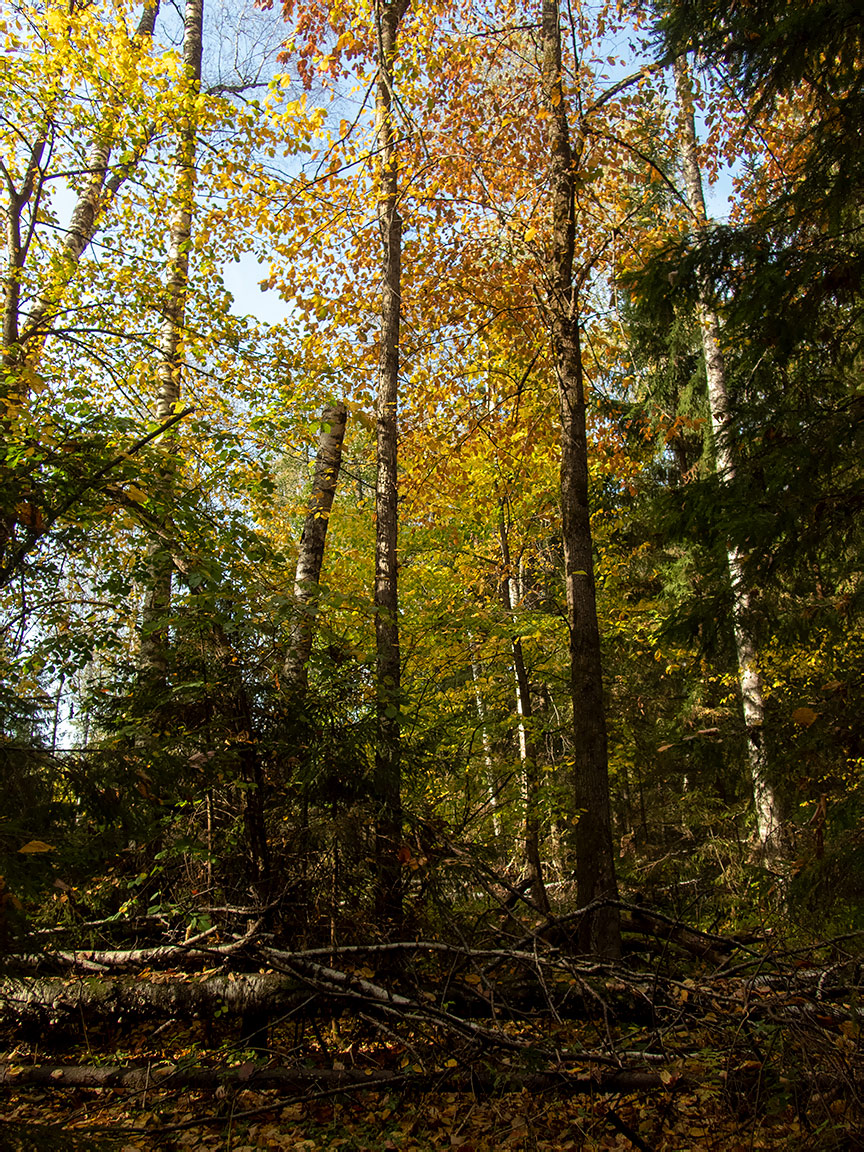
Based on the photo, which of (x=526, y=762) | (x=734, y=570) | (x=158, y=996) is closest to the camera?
(x=158, y=996)

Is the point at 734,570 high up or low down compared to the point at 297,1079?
up

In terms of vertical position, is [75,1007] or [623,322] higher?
[623,322]

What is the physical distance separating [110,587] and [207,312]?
13.5ft

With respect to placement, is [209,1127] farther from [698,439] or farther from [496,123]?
[698,439]

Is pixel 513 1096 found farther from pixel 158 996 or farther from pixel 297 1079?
pixel 158 996

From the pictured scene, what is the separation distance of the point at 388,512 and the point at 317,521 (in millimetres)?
946

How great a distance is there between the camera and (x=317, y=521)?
284 inches

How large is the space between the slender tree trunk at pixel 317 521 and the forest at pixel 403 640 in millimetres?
47

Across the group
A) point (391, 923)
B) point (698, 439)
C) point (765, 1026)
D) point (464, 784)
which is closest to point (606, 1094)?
point (765, 1026)


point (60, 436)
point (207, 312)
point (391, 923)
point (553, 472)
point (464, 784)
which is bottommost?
point (391, 923)

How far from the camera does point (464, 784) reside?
638cm

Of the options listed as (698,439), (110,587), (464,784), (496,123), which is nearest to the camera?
(110,587)

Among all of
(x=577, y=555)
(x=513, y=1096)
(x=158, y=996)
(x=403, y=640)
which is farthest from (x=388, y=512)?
(x=513, y=1096)

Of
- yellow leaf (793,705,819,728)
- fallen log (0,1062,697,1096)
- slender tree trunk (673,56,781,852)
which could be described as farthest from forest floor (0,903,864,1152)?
slender tree trunk (673,56,781,852)
